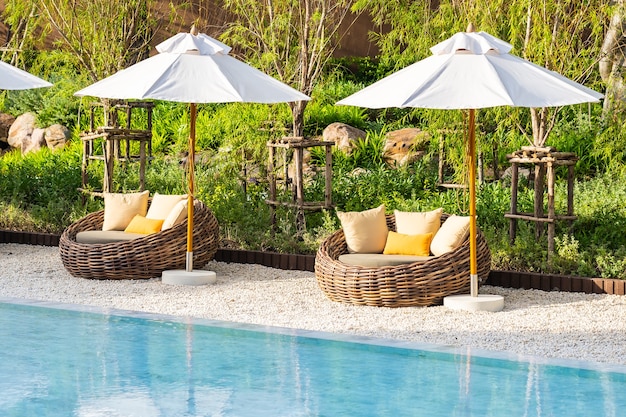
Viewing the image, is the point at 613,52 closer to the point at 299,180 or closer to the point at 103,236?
the point at 299,180

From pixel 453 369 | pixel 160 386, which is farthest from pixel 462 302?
pixel 160 386

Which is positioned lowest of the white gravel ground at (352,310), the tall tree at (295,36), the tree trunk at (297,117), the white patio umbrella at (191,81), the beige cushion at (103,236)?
the white gravel ground at (352,310)

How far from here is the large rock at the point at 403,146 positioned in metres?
15.5

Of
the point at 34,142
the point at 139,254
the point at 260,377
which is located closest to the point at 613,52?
the point at 139,254

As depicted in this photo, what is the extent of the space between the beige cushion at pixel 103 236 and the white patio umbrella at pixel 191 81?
0.66m

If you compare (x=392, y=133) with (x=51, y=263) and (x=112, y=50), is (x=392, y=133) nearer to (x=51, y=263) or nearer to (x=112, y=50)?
(x=112, y=50)

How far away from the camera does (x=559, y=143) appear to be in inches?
583

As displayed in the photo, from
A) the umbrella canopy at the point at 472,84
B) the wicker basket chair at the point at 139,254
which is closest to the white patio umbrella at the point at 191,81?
the wicker basket chair at the point at 139,254

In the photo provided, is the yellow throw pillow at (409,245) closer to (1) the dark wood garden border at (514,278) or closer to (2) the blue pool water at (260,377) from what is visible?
(1) the dark wood garden border at (514,278)

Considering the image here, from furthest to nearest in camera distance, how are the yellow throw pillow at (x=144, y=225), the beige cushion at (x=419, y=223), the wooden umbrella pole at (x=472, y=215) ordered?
the yellow throw pillow at (x=144, y=225), the beige cushion at (x=419, y=223), the wooden umbrella pole at (x=472, y=215)

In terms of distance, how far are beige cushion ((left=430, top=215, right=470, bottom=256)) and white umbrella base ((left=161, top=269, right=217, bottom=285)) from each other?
7.11ft

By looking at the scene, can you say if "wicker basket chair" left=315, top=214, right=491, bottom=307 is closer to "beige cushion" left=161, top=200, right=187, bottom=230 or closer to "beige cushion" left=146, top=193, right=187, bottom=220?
"beige cushion" left=161, top=200, right=187, bottom=230

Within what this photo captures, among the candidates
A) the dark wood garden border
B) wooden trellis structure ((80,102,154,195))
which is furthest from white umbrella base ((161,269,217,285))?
wooden trellis structure ((80,102,154,195))

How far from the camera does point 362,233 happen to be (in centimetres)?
996
